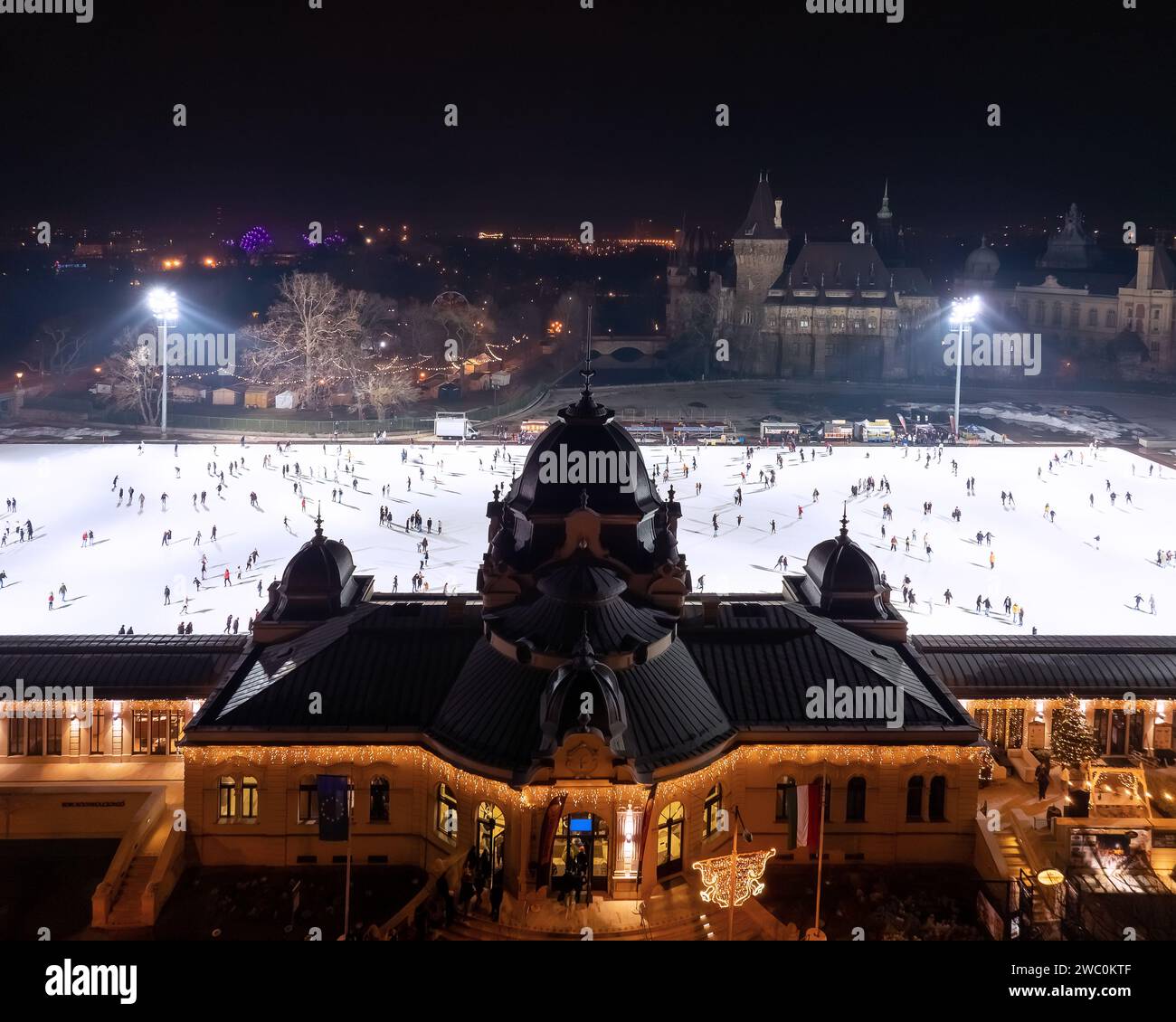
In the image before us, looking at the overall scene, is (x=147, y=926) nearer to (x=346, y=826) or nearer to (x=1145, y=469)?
(x=346, y=826)

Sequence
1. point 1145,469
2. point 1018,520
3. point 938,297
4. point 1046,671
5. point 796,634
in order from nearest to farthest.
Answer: point 796,634 < point 1046,671 < point 1018,520 < point 1145,469 < point 938,297

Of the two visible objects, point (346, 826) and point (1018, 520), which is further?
point (1018, 520)

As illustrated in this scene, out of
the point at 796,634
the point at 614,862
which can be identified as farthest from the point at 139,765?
Result: the point at 796,634

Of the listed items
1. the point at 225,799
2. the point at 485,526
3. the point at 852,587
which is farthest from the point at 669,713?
the point at 485,526

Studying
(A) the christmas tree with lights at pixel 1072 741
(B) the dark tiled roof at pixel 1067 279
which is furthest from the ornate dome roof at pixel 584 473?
(B) the dark tiled roof at pixel 1067 279

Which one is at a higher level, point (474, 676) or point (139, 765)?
point (474, 676)

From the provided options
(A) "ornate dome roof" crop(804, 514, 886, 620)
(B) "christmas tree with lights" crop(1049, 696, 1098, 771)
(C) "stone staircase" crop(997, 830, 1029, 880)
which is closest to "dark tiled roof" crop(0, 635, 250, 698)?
(A) "ornate dome roof" crop(804, 514, 886, 620)

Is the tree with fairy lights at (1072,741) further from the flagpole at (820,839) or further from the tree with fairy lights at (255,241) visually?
the tree with fairy lights at (255,241)
